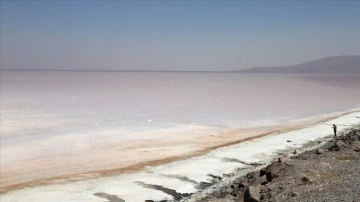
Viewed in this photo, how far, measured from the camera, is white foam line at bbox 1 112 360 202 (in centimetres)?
1027

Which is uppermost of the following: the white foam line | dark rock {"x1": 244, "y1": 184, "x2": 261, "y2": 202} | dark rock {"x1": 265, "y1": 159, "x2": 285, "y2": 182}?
dark rock {"x1": 265, "y1": 159, "x2": 285, "y2": 182}

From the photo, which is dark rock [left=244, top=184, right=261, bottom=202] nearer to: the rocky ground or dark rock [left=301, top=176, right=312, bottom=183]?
the rocky ground

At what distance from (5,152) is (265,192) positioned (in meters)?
11.0

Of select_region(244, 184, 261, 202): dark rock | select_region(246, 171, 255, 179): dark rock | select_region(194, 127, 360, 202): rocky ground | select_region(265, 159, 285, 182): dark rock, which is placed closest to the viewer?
select_region(194, 127, 360, 202): rocky ground

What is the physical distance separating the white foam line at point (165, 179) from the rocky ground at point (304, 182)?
4.02ft

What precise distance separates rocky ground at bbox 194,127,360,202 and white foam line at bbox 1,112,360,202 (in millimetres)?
1225

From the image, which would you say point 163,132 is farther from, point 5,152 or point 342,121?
point 342,121

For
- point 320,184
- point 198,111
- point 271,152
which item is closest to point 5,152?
point 271,152

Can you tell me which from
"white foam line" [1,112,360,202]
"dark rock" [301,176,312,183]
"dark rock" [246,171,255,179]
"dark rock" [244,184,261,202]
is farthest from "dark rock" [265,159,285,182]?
"white foam line" [1,112,360,202]

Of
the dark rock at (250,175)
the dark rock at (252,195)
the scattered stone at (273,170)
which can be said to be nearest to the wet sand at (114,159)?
the dark rock at (250,175)

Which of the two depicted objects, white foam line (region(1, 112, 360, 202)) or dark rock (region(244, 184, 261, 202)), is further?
white foam line (region(1, 112, 360, 202))

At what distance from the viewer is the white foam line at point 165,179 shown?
10273 mm

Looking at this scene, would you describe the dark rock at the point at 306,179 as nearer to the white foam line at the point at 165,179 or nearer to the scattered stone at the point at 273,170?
the scattered stone at the point at 273,170

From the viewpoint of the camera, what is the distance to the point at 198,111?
30.6 m
